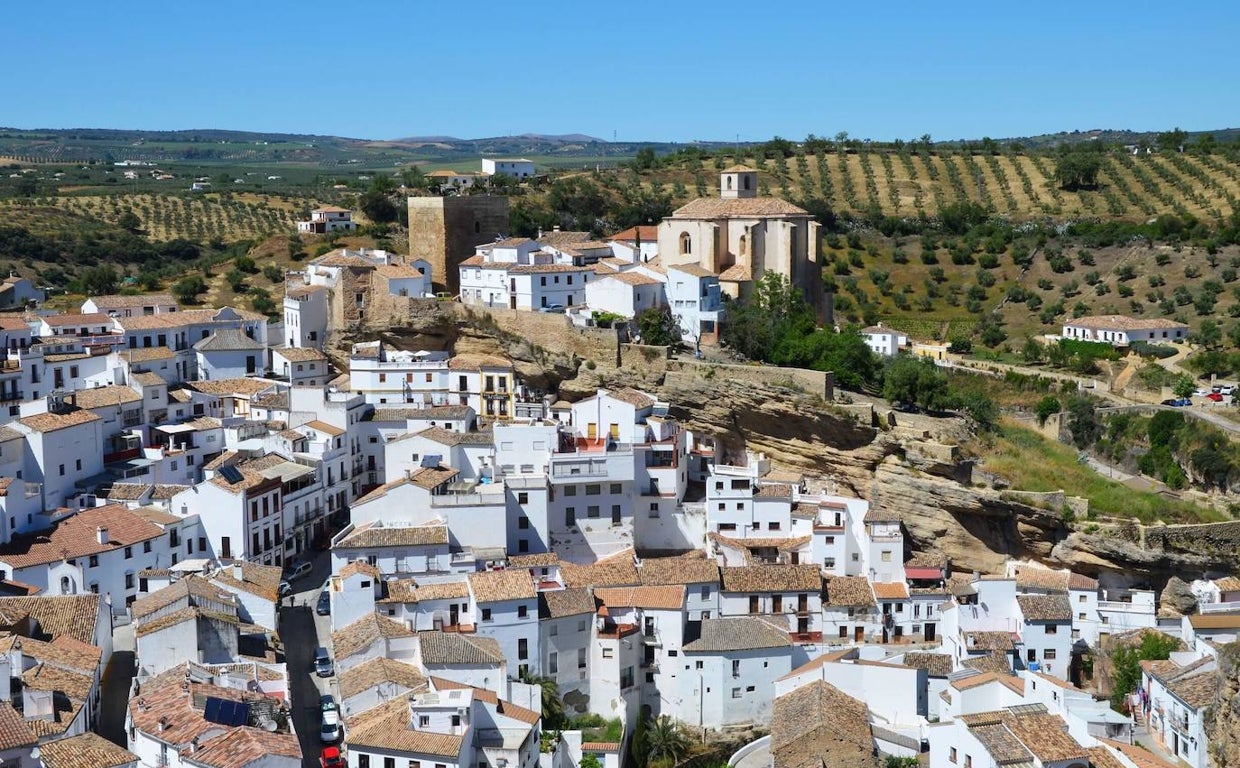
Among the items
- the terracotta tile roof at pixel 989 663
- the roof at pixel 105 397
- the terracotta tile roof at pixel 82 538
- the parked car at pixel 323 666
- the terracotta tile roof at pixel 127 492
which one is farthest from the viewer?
the roof at pixel 105 397

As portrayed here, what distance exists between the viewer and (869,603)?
28250 millimetres

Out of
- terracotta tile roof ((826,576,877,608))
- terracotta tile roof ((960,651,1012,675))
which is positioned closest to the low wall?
terracotta tile roof ((826,576,877,608))

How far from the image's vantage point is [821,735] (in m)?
24.4

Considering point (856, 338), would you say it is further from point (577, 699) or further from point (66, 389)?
point (66, 389)

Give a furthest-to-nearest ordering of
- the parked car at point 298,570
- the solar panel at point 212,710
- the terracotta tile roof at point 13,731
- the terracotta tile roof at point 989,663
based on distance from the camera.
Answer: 1. the parked car at point 298,570
2. the terracotta tile roof at point 989,663
3. the solar panel at point 212,710
4. the terracotta tile roof at point 13,731

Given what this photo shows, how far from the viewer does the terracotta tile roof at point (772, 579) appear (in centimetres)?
2805

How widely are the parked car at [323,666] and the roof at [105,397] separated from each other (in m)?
9.88

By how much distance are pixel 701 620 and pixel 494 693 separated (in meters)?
5.36

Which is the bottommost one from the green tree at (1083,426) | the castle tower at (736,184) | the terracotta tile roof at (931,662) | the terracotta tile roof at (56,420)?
the terracotta tile roof at (931,662)

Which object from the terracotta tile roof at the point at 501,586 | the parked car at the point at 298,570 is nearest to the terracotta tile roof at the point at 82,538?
the parked car at the point at 298,570

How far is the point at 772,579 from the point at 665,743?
4.42 metres

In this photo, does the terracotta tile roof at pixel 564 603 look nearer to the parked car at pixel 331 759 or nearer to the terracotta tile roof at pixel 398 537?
the terracotta tile roof at pixel 398 537

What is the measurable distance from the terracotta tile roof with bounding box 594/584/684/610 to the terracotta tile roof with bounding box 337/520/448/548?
348 cm

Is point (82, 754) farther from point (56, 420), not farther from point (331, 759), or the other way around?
point (56, 420)
